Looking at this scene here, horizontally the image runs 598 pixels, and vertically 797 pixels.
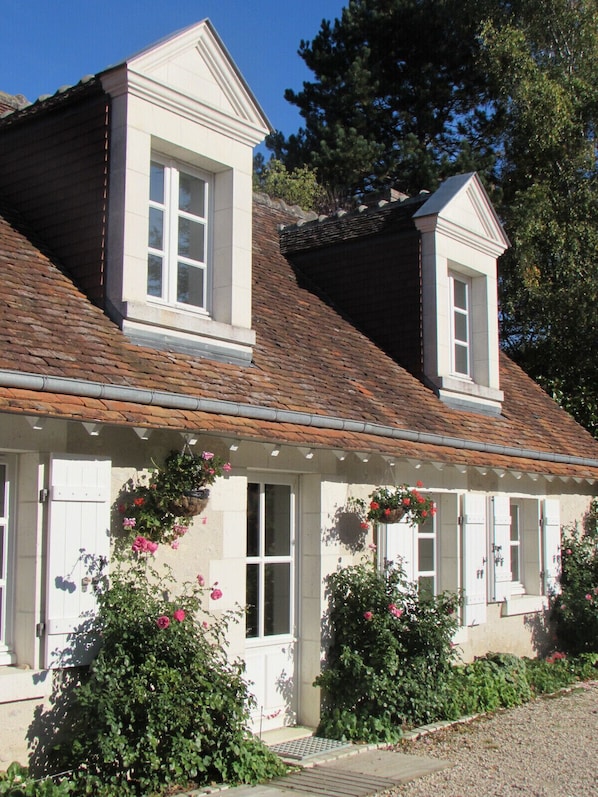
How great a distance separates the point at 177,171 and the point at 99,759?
15.1ft

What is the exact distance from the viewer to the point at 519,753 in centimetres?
695

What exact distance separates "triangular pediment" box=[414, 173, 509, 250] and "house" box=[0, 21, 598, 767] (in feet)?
0.09

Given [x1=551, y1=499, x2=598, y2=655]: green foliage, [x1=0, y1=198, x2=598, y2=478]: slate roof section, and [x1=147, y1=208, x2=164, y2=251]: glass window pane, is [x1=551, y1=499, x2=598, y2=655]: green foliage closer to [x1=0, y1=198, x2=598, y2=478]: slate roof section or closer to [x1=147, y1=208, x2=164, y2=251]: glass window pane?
[x1=0, y1=198, x2=598, y2=478]: slate roof section

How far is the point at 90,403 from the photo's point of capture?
5.52 meters

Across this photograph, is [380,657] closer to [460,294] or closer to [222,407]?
[222,407]

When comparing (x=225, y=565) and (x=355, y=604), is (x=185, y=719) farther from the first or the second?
(x=355, y=604)

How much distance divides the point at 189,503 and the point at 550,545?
6.10m

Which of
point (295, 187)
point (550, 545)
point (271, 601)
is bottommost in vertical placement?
point (271, 601)

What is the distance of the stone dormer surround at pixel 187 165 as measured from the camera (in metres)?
7.03

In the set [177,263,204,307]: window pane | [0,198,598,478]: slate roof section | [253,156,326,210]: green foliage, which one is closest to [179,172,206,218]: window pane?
[177,263,204,307]: window pane

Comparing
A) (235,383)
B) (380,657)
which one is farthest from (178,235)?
(380,657)

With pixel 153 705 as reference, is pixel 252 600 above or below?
above

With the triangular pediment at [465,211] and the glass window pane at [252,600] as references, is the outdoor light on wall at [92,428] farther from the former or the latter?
the triangular pediment at [465,211]

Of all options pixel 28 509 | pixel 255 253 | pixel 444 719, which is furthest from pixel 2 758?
pixel 255 253
